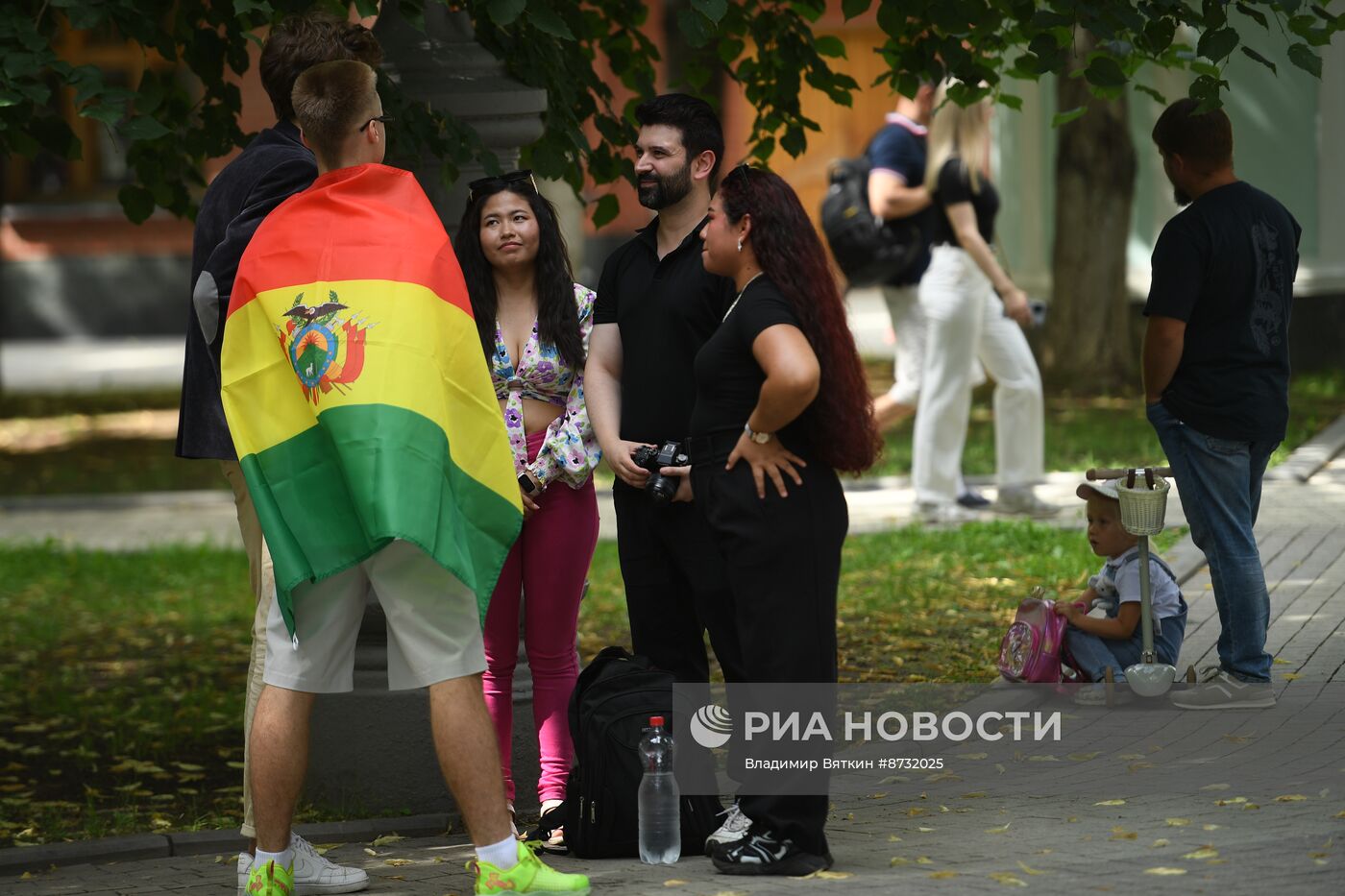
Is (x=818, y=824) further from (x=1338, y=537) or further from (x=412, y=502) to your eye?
(x=1338, y=537)

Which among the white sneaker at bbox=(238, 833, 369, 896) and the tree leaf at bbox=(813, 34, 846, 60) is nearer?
the white sneaker at bbox=(238, 833, 369, 896)

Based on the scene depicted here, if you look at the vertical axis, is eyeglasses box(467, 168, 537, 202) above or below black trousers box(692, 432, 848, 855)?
above

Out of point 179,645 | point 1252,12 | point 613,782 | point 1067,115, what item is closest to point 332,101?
point 613,782

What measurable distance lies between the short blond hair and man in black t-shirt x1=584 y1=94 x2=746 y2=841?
32.6 inches

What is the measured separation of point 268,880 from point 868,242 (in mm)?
6380

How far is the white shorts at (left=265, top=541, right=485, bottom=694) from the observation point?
4.70 metres

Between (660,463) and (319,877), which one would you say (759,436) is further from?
(319,877)

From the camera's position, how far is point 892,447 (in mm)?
14258

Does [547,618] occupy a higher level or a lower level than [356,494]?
lower

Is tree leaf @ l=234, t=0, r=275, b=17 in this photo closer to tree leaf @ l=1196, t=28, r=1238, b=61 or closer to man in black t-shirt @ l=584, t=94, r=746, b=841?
man in black t-shirt @ l=584, t=94, r=746, b=841

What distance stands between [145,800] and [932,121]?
572 cm

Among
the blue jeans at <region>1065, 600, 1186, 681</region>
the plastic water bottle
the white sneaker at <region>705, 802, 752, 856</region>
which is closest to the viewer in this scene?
the white sneaker at <region>705, 802, 752, 856</region>

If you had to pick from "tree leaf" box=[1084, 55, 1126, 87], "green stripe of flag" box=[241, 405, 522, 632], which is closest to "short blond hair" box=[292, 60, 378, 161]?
"green stripe of flag" box=[241, 405, 522, 632]

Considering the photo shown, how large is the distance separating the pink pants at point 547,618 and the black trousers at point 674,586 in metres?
0.14
